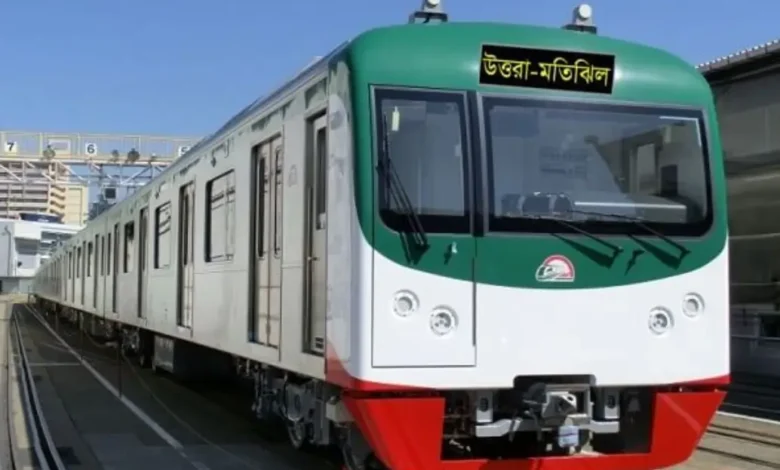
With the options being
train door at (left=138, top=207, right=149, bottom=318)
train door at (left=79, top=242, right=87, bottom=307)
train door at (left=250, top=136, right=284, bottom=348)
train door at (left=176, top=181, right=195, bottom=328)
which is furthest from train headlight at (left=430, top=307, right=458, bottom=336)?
train door at (left=79, top=242, right=87, bottom=307)

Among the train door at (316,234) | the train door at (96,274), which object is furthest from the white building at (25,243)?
the train door at (316,234)

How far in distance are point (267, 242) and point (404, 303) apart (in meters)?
2.35

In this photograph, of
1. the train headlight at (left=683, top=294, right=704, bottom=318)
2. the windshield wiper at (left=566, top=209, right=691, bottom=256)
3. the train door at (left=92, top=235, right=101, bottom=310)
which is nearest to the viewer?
the windshield wiper at (left=566, top=209, right=691, bottom=256)

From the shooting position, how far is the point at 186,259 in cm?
1133

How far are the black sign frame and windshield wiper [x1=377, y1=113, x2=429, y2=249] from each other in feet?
2.44

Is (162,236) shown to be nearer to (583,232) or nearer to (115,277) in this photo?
(115,277)

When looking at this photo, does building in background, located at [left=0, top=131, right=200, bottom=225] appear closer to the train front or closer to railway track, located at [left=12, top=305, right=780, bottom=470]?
railway track, located at [left=12, top=305, right=780, bottom=470]

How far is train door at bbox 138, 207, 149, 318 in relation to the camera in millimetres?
15070

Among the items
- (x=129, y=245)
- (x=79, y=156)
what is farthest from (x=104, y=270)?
(x=79, y=156)

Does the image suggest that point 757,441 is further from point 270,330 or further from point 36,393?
point 36,393

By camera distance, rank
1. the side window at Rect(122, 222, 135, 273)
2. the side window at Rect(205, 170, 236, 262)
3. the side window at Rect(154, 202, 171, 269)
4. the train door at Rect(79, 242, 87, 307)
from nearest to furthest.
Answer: the side window at Rect(205, 170, 236, 262) → the side window at Rect(154, 202, 171, 269) → the side window at Rect(122, 222, 135, 273) → the train door at Rect(79, 242, 87, 307)

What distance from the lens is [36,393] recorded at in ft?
48.0

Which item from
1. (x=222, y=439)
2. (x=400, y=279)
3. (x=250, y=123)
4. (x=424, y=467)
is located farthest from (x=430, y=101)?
(x=222, y=439)

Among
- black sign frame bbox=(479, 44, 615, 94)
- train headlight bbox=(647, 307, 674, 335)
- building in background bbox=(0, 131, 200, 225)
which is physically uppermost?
building in background bbox=(0, 131, 200, 225)
